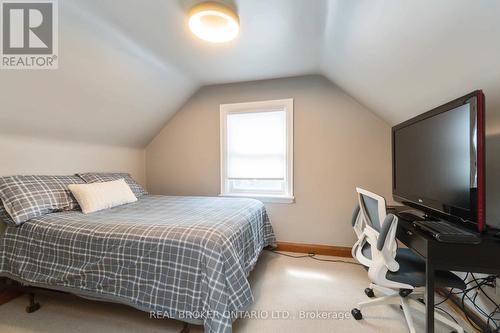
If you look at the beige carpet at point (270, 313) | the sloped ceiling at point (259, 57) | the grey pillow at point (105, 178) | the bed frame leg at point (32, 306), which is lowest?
the beige carpet at point (270, 313)

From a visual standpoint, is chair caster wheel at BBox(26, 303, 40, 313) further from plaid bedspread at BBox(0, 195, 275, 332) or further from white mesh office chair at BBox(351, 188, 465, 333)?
white mesh office chair at BBox(351, 188, 465, 333)

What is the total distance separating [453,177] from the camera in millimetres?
1302

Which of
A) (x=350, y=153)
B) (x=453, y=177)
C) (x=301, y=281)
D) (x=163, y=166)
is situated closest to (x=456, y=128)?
(x=453, y=177)

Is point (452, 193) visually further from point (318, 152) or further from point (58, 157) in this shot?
point (58, 157)

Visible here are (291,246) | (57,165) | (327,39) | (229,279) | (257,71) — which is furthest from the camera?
(291,246)

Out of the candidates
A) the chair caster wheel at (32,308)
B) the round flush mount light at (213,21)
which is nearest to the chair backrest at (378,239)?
the round flush mount light at (213,21)

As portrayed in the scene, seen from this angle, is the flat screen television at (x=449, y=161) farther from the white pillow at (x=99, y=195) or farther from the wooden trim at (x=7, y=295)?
the wooden trim at (x=7, y=295)

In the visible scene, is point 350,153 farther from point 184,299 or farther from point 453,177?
point 184,299

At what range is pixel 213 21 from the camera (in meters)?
1.68

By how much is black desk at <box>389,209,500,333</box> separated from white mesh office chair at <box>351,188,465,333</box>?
0.65 ft

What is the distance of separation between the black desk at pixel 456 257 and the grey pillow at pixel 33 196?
2.77 m

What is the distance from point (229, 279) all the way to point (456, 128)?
5.32 feet

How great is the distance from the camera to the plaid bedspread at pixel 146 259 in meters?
1.35

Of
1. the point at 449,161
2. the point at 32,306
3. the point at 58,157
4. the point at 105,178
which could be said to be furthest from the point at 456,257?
the point at 58,157
